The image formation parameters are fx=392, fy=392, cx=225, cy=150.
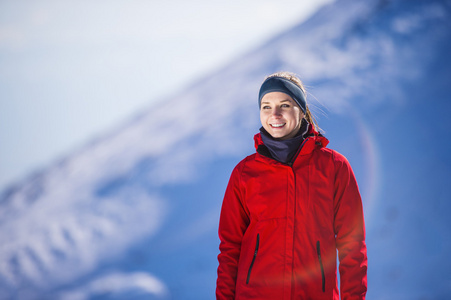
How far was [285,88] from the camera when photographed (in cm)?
179

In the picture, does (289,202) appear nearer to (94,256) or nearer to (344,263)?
(344,263)

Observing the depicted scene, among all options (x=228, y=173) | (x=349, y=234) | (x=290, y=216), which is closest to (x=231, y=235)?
(x=290, y=216)

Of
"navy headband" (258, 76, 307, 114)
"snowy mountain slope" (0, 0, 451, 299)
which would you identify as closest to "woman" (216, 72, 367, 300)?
"navy headband" (258, 76, 307, 114)

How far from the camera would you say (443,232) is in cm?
488

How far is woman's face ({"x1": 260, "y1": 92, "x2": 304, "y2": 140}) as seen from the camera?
178cm

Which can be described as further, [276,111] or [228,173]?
[228,173]

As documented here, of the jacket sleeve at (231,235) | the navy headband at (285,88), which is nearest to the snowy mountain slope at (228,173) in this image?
the navy headband at (285,88)

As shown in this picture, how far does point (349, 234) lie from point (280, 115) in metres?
0.59

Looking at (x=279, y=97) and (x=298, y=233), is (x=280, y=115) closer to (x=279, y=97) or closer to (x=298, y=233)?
(x=279, y=97)

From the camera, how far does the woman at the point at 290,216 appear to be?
1.59 meters

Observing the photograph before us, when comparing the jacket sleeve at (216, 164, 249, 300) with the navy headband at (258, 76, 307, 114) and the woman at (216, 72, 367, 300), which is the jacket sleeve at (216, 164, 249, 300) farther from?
the navy headband at (258, 76, 307, 114)

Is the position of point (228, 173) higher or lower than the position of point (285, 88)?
higher

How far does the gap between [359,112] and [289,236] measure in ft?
16.6

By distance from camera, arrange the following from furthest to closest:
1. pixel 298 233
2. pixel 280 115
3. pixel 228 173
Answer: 1. pixel 228 173
2. pixel 280 115
3. pixel 298 233
